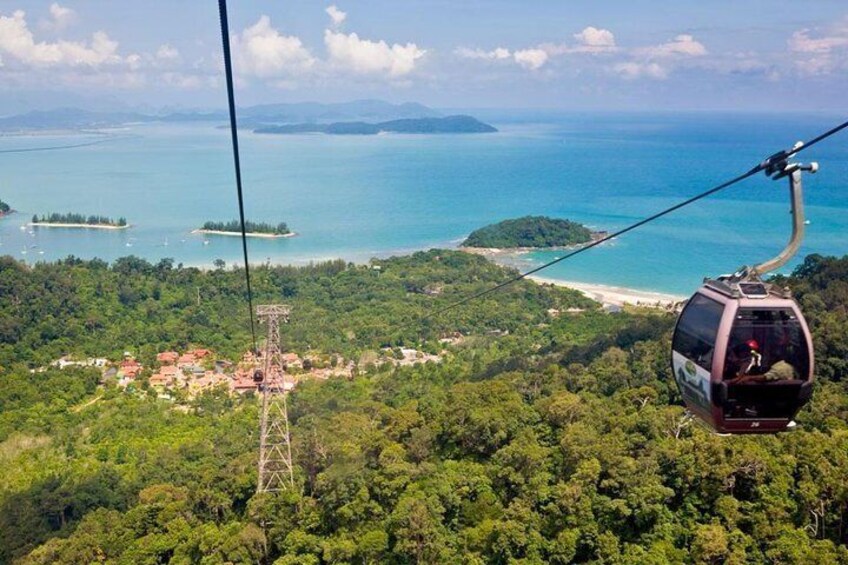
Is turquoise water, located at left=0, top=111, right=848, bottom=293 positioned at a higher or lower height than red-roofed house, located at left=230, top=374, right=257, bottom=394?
higher

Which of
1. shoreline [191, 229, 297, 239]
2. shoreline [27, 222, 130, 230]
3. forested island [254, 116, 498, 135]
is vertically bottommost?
shoreline [191, 229, 297, 239]

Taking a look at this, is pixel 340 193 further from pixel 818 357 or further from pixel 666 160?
pixel 818 357

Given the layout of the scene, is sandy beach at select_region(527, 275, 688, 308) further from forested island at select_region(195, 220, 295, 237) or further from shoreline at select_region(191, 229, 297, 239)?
forested island at select_region(195, 220, 295, 237)

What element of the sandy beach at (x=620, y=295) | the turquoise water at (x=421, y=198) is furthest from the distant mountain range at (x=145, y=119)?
the sandy beach at (x=620, y=295)

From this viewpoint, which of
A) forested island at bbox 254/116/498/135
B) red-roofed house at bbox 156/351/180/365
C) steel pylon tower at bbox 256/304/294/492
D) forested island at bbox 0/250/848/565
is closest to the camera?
forested island at bbox 0/250/848/565

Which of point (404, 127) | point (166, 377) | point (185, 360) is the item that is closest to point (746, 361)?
point (166, 377)

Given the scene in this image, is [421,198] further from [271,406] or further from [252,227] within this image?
[271,406]

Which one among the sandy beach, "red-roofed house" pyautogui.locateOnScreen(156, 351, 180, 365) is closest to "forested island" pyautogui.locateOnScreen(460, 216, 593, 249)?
the sandy beach

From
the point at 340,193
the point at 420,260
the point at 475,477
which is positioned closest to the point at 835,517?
the point at 475,477
